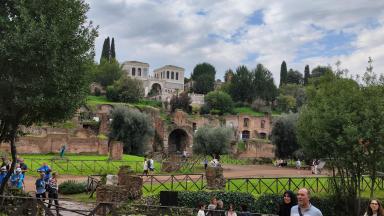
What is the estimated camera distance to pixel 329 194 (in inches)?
871

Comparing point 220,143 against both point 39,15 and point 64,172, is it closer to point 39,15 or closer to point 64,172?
point 64,172

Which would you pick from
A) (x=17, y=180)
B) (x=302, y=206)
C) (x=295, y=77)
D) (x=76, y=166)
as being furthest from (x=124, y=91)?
(x=302, y=206)

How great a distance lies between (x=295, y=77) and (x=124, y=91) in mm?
56468

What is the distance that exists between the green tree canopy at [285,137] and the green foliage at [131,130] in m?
14.1

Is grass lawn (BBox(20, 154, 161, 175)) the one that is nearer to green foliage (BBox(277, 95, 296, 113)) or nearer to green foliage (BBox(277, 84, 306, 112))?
green foliage (BBox(277, 84, 306, 112))

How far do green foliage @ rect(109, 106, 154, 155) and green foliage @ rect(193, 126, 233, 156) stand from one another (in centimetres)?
638

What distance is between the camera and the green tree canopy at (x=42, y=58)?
1337 centimetres

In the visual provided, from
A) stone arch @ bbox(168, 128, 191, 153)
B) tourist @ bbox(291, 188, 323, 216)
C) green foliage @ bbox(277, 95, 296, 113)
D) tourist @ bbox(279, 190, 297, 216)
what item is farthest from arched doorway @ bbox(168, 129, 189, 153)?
tourist @ bbox(291, 188, 323, 216)

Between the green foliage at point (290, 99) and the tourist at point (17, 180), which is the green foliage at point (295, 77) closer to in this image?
the green foliage at point (290, 99)

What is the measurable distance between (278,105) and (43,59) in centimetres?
9241

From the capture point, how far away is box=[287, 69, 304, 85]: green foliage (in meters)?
122

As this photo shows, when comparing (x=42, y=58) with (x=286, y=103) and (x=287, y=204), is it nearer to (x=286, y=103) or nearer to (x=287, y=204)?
(x=287, y=204)

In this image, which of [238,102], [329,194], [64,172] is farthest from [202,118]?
[329,194]

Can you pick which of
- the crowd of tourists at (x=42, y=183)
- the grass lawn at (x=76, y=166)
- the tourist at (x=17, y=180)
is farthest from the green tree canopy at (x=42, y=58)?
the grass lawn at (x=76, y=166)
